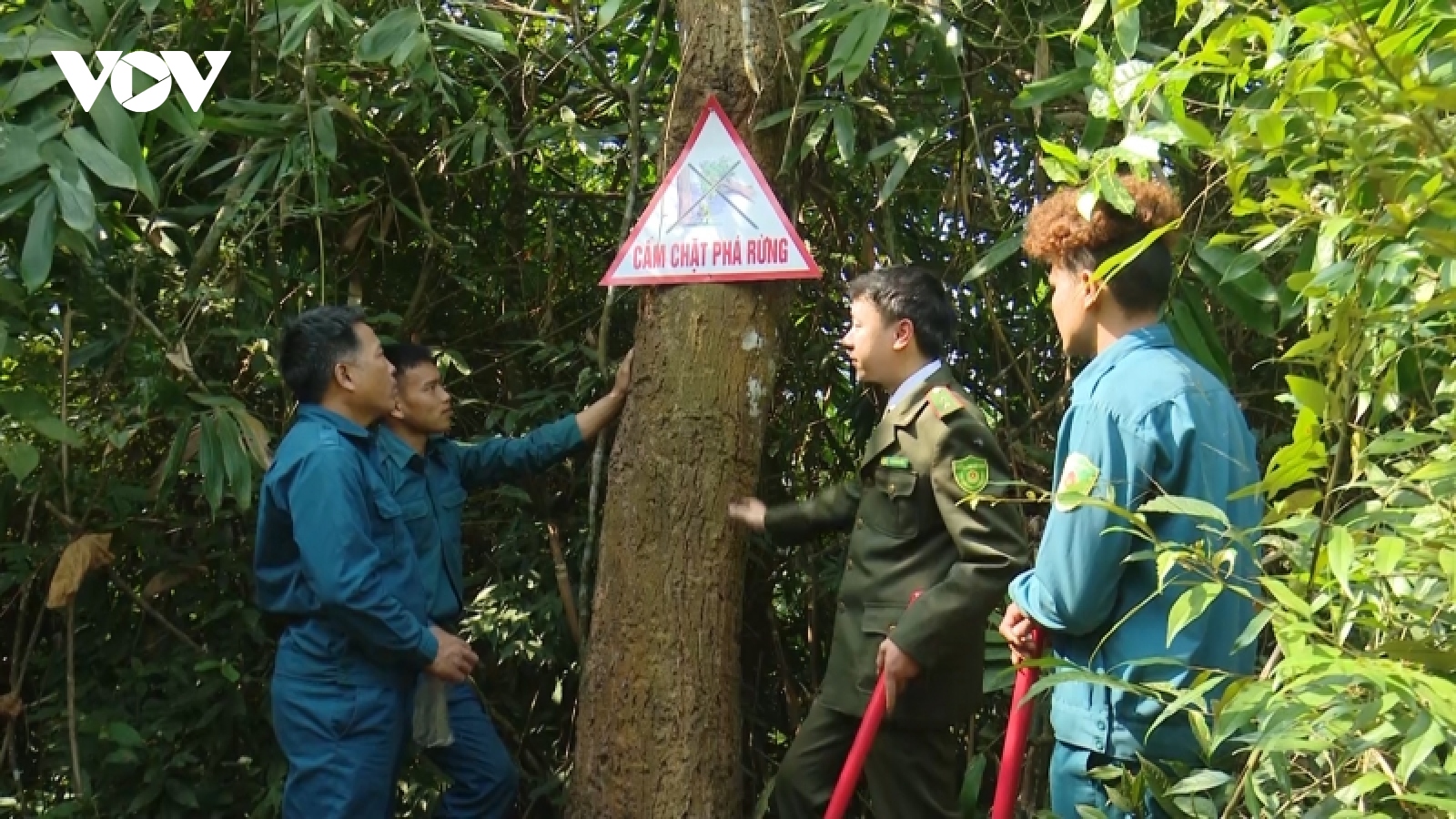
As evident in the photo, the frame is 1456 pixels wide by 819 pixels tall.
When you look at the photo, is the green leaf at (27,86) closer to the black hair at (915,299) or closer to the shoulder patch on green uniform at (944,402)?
the black hair at (915,299)

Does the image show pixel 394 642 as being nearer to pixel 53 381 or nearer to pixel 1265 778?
pixel 53 381

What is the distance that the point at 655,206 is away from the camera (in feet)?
11.5

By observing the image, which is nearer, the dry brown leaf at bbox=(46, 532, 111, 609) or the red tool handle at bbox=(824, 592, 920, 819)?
the red tool handle at bbox=(824, 592, 920, 819)

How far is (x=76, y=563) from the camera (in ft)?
12.9

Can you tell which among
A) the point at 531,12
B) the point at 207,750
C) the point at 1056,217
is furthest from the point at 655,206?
the point at 207,750

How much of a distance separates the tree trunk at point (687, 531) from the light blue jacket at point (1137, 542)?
1.02 metres

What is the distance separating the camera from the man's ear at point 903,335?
3.37 meters

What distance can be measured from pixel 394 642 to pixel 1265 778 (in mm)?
1956

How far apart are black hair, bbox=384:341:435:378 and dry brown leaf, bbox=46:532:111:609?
960 millimetres

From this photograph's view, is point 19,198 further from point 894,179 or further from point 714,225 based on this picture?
point 894,179

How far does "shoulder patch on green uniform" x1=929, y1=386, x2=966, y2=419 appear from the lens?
3.22 m

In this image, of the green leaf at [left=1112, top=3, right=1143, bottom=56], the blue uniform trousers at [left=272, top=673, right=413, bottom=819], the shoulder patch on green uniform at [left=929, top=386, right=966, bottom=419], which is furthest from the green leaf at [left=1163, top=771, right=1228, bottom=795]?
the blue uniform trousers at [left=272, top=673, right=413, bottom=819]

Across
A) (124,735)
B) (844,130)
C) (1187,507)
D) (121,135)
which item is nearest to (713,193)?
(844,130)

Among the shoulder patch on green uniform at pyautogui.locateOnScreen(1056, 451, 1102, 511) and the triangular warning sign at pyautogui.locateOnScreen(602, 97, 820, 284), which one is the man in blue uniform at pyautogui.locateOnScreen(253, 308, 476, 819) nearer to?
the triangular warning sign at pyautogui.locateOnScreen(602, 97, 820, 284)
